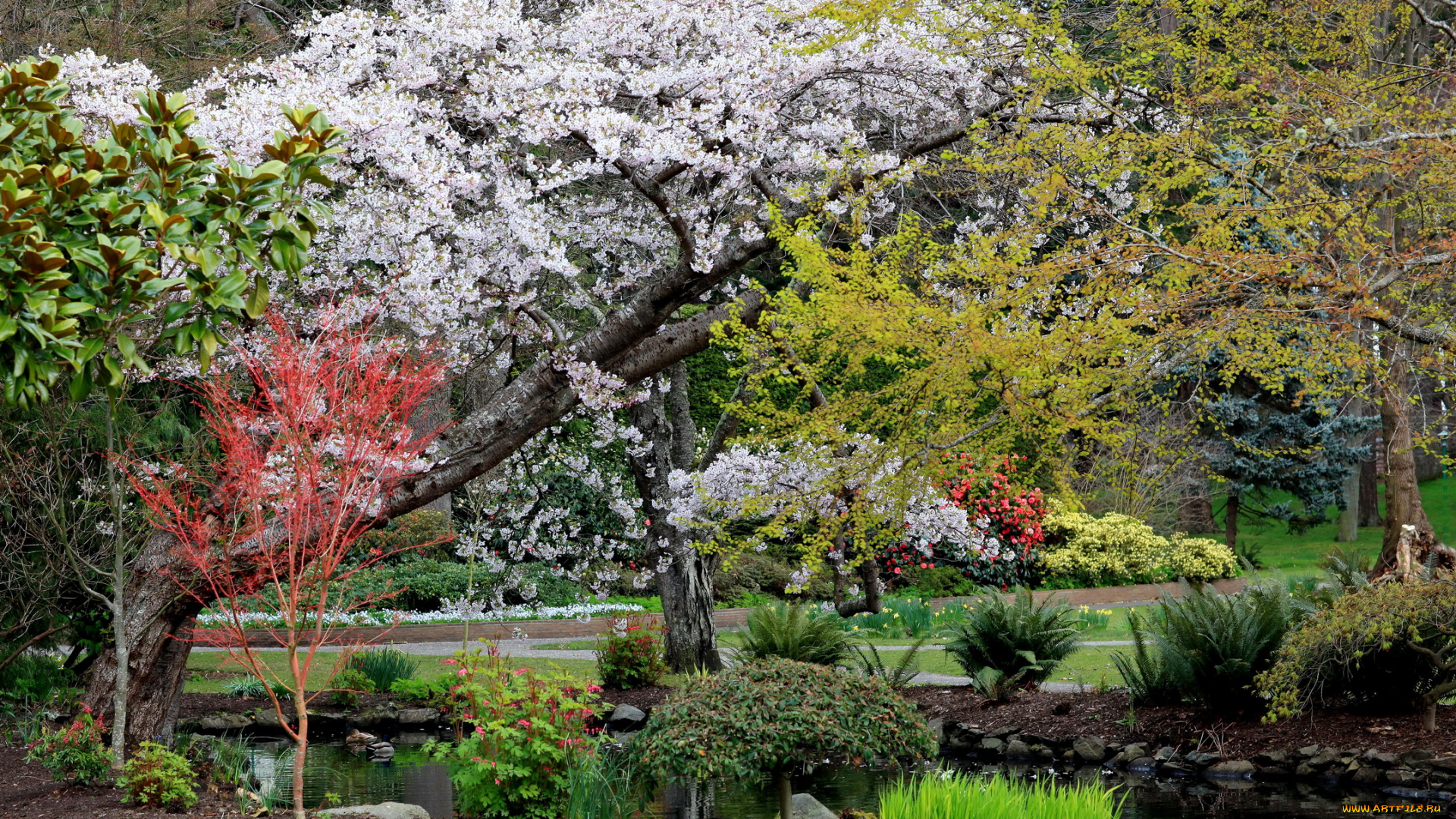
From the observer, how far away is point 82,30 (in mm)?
11062

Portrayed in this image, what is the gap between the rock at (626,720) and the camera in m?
A: 9.09

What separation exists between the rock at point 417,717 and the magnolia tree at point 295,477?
219 cm

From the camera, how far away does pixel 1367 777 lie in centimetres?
718

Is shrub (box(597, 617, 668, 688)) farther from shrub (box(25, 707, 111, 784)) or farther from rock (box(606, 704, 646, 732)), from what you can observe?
shrub (box(25, 707, 111, 784))

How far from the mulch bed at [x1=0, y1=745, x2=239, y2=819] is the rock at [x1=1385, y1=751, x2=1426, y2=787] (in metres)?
6.82

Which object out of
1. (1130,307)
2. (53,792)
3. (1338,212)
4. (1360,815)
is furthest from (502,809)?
(1338,212)

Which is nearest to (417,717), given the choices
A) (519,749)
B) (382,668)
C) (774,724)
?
(382,668)

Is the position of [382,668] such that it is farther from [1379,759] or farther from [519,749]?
[1379,759]

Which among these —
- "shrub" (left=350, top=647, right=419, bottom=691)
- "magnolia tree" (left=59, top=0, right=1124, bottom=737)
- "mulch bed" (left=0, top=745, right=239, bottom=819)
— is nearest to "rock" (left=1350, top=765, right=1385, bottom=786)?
"magnolia tree" (left=59, top=0, right=1124, bottom=737)

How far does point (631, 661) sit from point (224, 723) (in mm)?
3387

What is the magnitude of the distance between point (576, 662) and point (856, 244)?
601cm

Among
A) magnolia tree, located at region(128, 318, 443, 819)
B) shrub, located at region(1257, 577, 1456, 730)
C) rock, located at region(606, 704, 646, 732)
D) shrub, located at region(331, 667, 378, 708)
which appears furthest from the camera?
shrub, located at region(331, 667, 378, 708)

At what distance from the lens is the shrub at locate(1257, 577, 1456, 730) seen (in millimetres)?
6723

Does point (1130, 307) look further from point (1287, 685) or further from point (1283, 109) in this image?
point (1287, 685)
